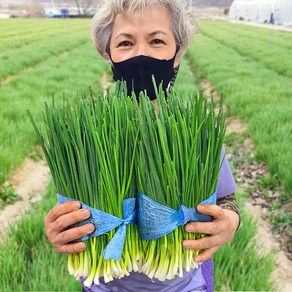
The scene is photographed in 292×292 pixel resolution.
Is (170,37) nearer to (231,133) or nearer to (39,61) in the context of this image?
(231,133)

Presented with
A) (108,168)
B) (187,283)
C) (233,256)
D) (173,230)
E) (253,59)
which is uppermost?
(108,168)

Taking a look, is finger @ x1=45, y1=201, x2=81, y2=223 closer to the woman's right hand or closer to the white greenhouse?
the woman's right hand

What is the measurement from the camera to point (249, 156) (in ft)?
13.3

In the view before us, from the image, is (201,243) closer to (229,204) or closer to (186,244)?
(186,244)

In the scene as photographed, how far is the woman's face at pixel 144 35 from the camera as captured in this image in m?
1.28

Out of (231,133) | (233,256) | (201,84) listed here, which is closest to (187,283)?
(233,256)

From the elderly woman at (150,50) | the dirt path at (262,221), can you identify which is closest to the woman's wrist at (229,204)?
the elderly woman at (150,50)

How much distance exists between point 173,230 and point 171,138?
0.74 feet

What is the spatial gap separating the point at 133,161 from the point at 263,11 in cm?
4299

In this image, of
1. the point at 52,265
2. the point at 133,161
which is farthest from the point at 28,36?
the point at 133,161

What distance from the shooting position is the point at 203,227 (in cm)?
99

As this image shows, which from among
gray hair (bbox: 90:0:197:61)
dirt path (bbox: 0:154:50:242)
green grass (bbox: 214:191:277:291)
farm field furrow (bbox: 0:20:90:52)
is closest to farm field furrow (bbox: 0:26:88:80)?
farm field furrow (bbox: 0:20:90:52)

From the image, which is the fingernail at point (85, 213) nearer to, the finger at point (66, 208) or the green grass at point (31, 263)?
the finger at point (66, 208)

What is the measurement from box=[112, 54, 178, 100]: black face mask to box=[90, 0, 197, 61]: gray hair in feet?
0.35
